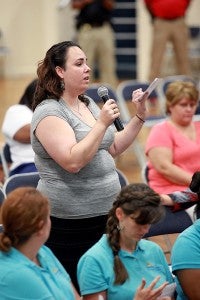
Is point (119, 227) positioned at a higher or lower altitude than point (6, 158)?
higher

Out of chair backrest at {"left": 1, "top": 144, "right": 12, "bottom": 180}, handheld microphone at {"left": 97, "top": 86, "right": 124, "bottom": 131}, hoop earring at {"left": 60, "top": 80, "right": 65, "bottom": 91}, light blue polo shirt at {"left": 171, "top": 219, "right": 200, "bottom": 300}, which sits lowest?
chair backrest at {"left": 1, "top": 144, "right": 12, "bottom": 180}

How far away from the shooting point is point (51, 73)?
11.2ft

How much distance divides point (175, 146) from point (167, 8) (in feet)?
16.7

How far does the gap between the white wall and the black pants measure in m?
10.1

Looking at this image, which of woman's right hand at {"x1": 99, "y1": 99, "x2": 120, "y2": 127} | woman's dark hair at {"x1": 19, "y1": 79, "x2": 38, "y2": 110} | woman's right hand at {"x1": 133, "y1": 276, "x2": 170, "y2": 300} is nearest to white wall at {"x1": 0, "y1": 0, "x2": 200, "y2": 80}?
woman's dark hair at {"x1": 19, "y1": 79, "x2": 38, "y2": 110}

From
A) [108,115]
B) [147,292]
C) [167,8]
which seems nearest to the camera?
[147,292]

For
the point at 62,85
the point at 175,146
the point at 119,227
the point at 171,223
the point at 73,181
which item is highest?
the point at 62,85

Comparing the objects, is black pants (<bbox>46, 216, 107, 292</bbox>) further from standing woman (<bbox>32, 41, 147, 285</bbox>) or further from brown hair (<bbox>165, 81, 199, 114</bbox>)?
brown hair (<bbox>165, 81, 199, 114</bbox>)

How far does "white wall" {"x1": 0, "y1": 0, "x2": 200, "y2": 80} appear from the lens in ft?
43.7

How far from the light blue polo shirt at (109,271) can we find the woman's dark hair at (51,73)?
0.74m

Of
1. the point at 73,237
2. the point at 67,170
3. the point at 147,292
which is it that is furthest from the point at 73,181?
the point at 147,292

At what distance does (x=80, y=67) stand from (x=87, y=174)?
0.49m

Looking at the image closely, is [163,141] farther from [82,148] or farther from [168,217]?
[82,148]

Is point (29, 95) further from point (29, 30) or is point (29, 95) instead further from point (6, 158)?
point (29, 30)
